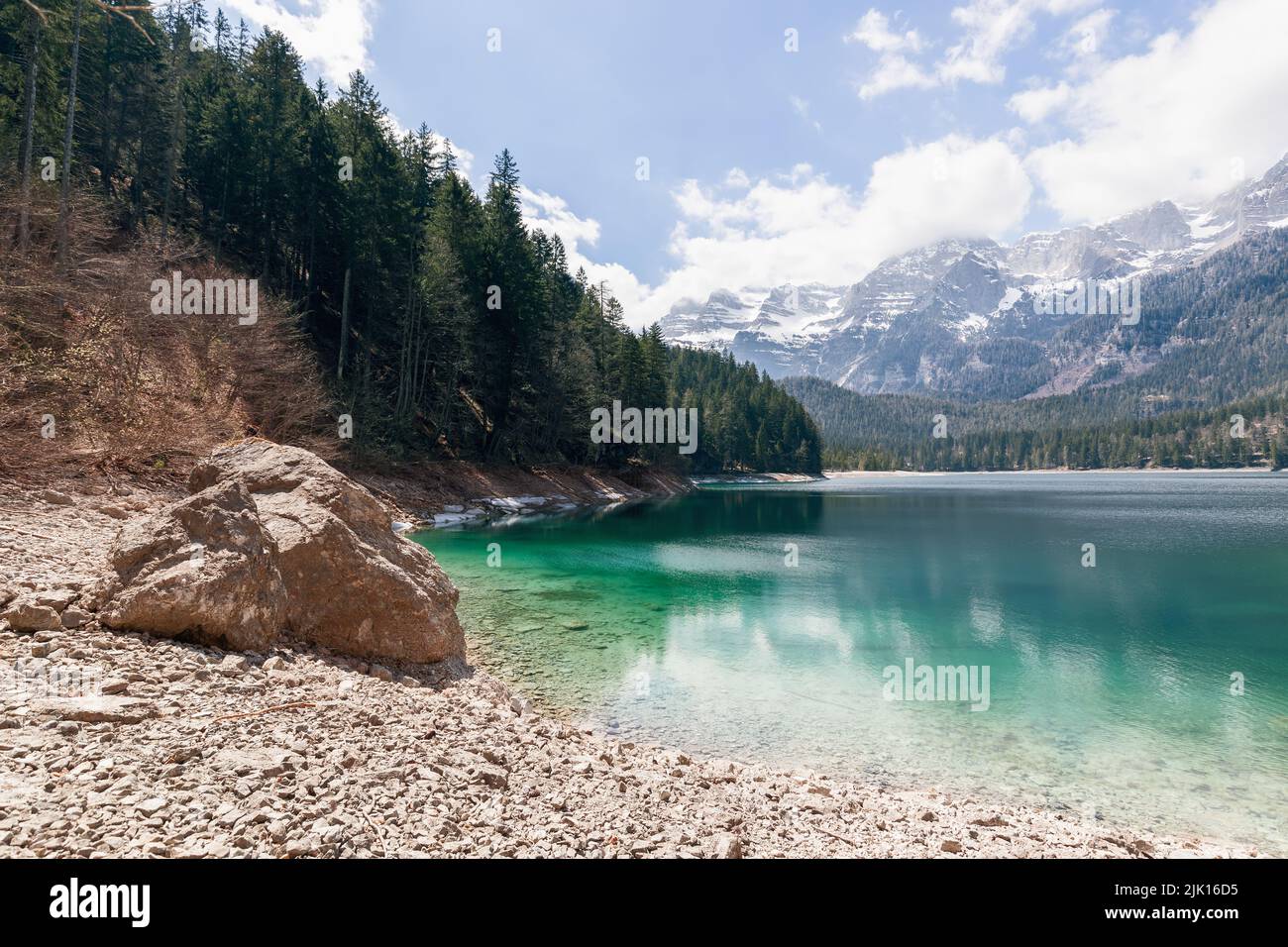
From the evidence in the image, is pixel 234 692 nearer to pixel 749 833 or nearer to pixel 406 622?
pixel 406 622

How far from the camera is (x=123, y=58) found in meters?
40.0

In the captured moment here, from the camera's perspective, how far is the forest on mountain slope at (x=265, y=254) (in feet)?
67.4

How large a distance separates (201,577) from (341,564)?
2.17m

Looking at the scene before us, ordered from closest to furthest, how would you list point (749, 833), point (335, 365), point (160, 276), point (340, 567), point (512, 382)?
point (749, 833), point (340, 567), point (160, 276), point (335, 365), point (512, 382)

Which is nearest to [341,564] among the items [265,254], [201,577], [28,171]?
[201,577]

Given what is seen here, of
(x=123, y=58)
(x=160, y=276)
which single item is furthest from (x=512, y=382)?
(x=123, y=58)

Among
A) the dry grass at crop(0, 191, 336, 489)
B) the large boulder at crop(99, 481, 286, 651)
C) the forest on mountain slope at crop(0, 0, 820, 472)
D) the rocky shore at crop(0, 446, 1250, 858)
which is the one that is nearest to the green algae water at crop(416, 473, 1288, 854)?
the rocky shore at crop(0, 446, 1250, 858)

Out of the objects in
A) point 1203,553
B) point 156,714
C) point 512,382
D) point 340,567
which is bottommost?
point 1203,553

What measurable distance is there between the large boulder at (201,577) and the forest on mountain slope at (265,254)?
13.5m

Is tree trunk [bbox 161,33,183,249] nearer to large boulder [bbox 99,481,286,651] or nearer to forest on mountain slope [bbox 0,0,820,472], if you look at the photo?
forest on mountain slope [bbox 0,0,820,472]

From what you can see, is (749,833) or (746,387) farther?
(746,387)

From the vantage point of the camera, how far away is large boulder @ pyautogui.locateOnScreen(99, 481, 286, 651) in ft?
Result: 20.7

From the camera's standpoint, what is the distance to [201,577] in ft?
21.6
